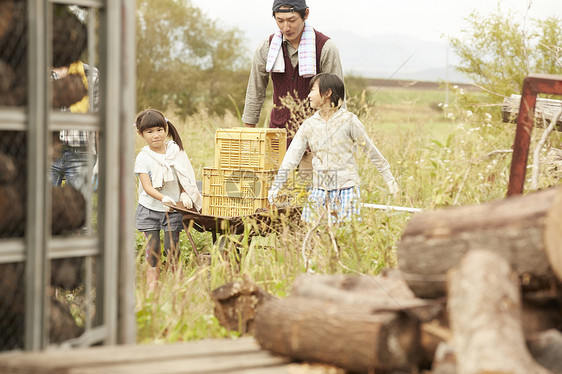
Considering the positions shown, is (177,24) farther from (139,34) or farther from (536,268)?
(536,268)

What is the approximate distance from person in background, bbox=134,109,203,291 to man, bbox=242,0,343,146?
913mm

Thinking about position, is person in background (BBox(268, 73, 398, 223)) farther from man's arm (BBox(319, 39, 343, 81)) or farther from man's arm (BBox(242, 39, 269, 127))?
man's arm (BBox(242, 39, 269, 127))

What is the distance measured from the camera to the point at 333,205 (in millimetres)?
5359

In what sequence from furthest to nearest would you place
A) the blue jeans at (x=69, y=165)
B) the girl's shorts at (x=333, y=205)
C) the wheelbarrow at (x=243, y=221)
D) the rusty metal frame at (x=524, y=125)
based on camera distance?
the wheelbarrow at (x=243, y=221) → the blue jeans at (x=69, y=165) → the girl's shorts at (x=333, y=205) → the rusty metal frame at (x=524, y=125)

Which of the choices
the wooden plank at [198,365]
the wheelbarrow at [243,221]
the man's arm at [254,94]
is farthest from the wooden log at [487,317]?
the man's arm at [254,94]

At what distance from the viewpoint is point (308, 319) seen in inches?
123

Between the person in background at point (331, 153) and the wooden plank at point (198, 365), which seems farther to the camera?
the person in background at point (331, 153)

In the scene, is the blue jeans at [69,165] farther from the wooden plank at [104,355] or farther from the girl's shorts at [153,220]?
the wooden plank at [104,355]

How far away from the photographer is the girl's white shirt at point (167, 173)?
6.06 metres

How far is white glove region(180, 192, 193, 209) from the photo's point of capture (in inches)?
239

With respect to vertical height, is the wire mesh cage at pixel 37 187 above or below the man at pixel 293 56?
below

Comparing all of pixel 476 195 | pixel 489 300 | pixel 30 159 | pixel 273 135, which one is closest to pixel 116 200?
pixel 30 159

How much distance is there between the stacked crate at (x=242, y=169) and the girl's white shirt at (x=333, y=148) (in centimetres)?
33

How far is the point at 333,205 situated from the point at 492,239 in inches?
93.8
